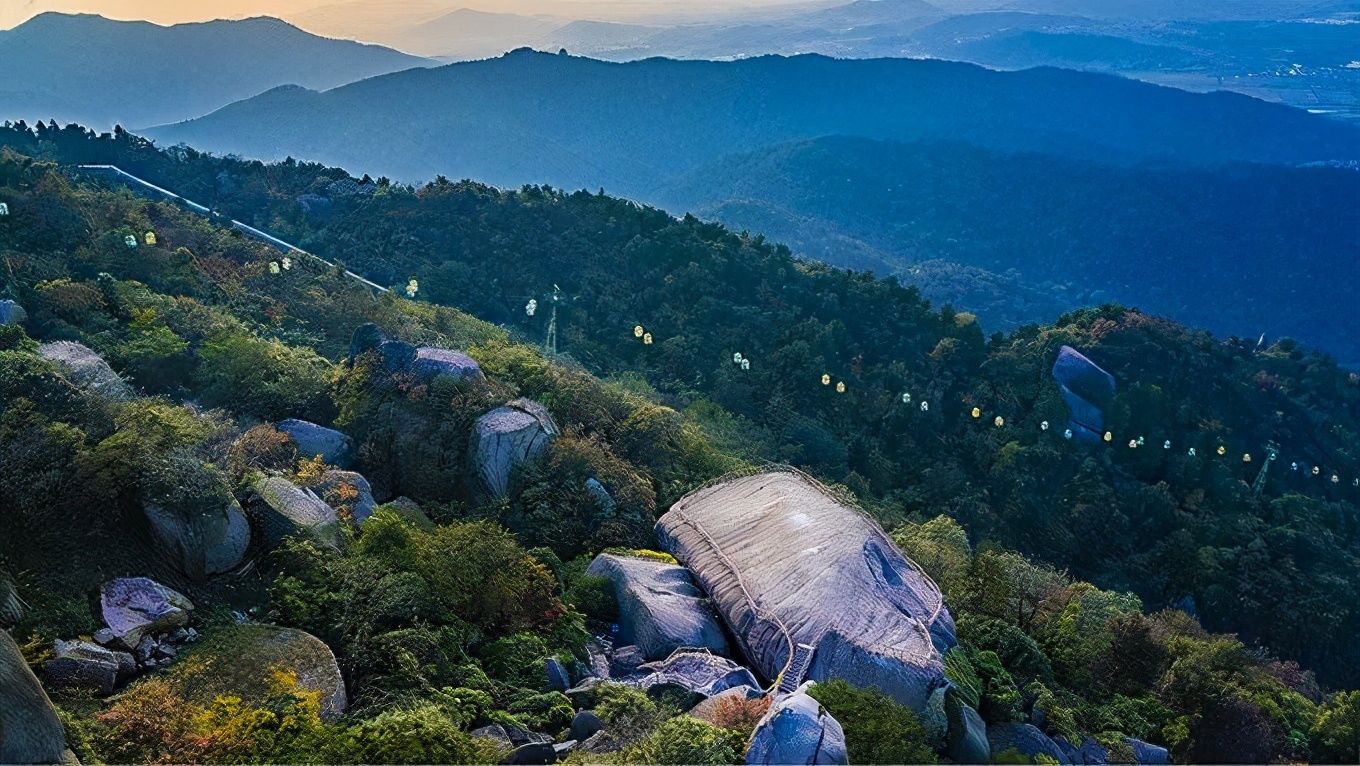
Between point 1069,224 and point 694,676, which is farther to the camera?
point 1069,224

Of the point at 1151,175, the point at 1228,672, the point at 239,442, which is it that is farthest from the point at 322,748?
the point at 1151,175

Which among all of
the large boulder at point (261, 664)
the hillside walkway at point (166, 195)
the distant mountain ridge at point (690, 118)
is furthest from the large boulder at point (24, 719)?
the distant mountain ridge at point (690, 118)

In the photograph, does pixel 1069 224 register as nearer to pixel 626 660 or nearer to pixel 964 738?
pixel 964 738

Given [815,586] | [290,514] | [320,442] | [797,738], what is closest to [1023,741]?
[815,586]

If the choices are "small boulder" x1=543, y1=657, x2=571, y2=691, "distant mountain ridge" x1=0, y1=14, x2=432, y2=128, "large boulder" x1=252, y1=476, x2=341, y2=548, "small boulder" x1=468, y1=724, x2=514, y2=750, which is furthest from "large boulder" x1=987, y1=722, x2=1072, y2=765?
"distant mountain ridge" x1=0, y1=14, x2=432, y2=128

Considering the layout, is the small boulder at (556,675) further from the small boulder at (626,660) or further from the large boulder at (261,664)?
the large boulder at (261,664)

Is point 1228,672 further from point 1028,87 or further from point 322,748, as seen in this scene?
point 1028,87
